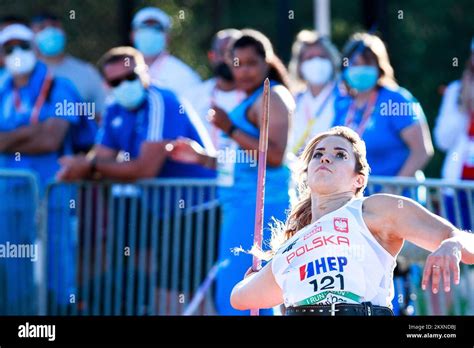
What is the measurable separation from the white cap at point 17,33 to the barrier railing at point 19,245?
3.96 feet

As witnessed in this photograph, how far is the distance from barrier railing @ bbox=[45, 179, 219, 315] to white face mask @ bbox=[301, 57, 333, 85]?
1.11 meters

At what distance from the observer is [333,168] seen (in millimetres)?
5750

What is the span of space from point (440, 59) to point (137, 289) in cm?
628

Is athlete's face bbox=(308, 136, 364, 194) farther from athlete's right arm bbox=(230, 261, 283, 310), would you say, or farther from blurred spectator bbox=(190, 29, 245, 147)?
blurred spectator bbox=(190, 29, 245, 147)

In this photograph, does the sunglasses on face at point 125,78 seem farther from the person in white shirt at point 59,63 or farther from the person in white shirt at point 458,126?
the person in white shirt at point 458,126

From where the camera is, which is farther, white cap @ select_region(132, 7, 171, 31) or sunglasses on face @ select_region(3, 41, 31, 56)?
white cap @ select_region(132, 7, 171, 31)

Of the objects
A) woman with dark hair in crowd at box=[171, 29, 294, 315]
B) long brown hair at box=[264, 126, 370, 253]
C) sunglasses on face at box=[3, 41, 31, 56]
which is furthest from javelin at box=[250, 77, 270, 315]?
sunglasses on face at box=[3, 41, 31, 56]

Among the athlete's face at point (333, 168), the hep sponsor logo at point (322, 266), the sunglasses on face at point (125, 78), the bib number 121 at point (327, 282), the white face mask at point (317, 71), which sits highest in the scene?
the white face mask at point (317, 71)

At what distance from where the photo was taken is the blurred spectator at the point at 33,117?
9.58 meters

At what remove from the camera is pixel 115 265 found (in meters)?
9.20

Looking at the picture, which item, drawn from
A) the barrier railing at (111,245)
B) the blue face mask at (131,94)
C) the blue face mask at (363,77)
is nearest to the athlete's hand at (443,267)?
the barrier railing at (111,245)

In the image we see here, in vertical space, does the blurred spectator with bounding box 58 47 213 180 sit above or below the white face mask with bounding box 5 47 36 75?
below

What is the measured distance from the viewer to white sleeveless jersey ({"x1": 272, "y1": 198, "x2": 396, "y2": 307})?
540 cm
